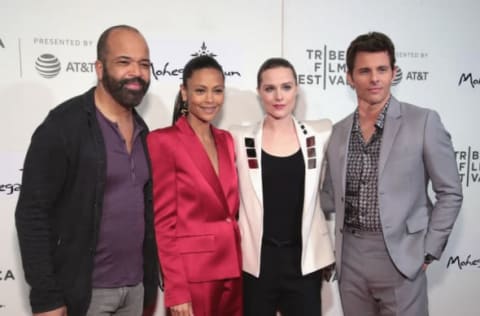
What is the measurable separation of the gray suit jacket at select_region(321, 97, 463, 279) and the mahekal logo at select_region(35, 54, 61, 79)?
1.88 m

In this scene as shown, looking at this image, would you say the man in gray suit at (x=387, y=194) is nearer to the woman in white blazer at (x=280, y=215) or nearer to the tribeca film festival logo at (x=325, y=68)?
the woman in white blazer at (x=280, y=215)

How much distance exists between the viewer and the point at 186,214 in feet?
6.32

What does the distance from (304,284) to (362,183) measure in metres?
0.57

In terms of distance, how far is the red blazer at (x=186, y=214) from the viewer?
1.90m

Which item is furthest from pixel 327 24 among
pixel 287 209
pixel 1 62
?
pixel 1 62

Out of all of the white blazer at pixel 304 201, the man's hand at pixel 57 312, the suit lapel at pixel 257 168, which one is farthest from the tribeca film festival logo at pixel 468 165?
the man's hand at pixel 57 312

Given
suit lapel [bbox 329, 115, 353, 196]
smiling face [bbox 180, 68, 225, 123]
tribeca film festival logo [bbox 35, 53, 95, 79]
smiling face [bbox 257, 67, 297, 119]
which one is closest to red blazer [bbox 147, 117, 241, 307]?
smiling face [bbox 180, 68, 225, 123]

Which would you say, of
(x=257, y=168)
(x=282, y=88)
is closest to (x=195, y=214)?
(x=257, y=168)

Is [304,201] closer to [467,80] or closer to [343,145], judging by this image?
[343,145]

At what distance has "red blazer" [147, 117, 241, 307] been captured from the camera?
6.24ft

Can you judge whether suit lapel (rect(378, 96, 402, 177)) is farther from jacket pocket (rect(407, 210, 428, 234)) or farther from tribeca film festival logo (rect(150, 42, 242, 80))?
tribeca film festival logo (rect(150, 42, 242, 80))

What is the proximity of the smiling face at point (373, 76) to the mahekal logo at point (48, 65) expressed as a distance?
1709 millimetres

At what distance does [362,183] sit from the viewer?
2023 mm

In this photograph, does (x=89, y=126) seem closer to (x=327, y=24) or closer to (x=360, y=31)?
(x=327, y=24)
